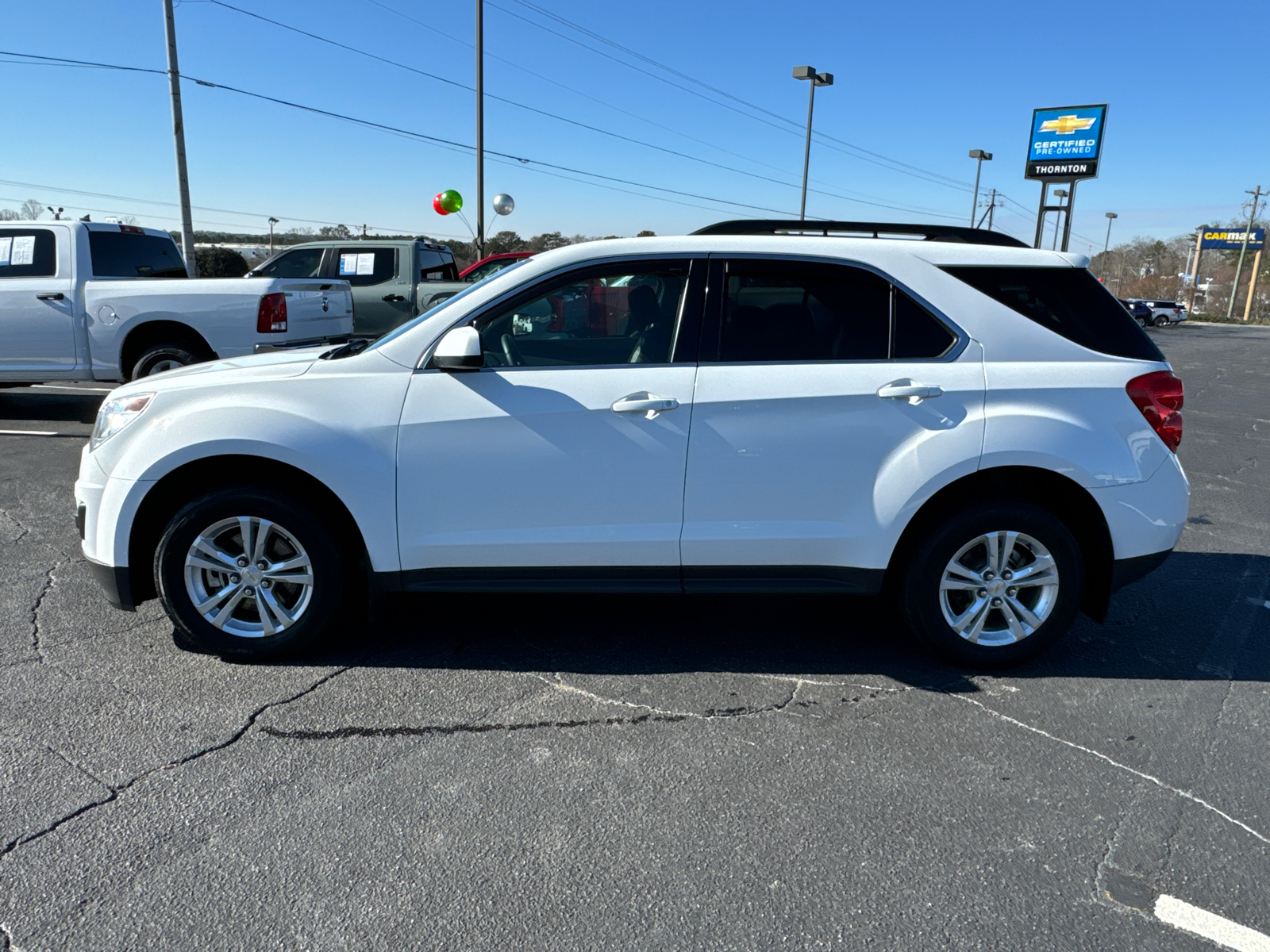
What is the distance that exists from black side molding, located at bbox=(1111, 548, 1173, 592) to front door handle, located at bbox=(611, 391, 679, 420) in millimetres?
1987

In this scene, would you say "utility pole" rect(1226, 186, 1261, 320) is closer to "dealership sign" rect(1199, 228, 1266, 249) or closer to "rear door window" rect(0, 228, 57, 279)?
"dealership sign" rect(1199, 228, 1266, 249)

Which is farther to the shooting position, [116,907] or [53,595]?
[53,595]

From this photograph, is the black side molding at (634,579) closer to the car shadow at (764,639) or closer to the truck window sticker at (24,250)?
the car shadow at (764,639)

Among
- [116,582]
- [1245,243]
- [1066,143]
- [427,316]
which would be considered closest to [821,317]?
[427,316]

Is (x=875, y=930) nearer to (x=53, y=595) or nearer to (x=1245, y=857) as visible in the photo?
(x=1245, y=857)

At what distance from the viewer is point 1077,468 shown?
3678 mm

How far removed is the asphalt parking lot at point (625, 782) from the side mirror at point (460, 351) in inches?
50.5

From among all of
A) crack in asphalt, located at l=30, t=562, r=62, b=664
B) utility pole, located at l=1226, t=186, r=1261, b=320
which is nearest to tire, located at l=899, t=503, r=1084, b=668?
crack in asphalt, located at l=30, t=562, r=62, b=664

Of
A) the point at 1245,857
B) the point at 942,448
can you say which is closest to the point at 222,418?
the point at 942,448

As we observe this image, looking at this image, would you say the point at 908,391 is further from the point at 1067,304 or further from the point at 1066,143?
the point at 1066,143

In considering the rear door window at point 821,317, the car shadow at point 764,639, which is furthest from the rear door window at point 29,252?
the rear door window at point 821,317

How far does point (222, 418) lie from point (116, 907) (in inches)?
73.9

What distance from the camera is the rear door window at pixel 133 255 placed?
8.99m

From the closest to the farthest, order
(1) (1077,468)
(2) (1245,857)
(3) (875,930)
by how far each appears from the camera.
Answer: (3) (875,930) < (2) (1245,857) < (1) (1077,468)
